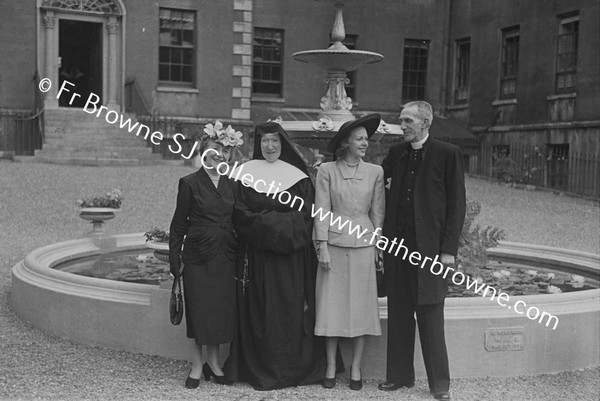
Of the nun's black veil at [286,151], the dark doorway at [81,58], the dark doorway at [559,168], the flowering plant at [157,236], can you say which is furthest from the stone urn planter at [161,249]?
the dark doorway at [81,58]

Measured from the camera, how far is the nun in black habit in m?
5.19

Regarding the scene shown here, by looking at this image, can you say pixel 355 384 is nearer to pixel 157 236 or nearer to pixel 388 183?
pixel 388 183

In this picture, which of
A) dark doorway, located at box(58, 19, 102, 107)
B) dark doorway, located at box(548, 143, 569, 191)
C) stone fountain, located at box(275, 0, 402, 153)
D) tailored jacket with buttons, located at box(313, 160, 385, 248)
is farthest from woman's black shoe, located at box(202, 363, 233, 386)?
dark doorway, located at box(58, 19, 102, 107)

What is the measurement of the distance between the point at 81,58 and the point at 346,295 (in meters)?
21.2

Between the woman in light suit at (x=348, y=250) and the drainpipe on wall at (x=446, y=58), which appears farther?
the drainpipe on wall at (x=446, y=58)

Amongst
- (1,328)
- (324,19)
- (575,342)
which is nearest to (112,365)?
(1,328)

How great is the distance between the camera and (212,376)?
5312 millimetres

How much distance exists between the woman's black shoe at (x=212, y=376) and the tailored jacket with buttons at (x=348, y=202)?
115 cm

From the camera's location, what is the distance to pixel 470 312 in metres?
5.62

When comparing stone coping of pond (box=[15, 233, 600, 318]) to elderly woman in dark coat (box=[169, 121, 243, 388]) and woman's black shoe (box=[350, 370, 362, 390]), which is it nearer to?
woman's black shoe (box=[350, 370, 362, 390])

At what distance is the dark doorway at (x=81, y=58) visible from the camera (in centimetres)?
2156

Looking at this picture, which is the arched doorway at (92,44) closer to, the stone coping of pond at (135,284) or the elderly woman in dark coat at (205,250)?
the stone coping of pond at (135,284)

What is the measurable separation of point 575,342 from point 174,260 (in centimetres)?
308

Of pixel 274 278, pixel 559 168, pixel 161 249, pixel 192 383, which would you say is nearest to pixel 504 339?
pixel 274 278
